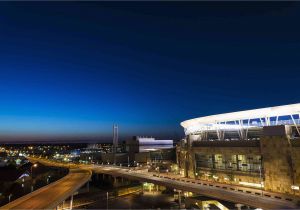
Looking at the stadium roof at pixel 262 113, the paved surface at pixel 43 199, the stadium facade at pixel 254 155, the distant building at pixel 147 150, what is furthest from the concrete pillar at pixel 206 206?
the distant building at pixel 147 150

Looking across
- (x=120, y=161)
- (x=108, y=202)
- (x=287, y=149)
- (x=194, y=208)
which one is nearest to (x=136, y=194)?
(x=108, y=202)

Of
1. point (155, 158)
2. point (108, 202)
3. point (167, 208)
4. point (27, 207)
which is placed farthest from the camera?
point (155, 158)

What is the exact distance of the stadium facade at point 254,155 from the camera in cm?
5297

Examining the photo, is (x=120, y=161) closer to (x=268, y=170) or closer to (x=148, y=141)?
(x=148, y=141)

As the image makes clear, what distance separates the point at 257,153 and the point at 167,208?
24711mm

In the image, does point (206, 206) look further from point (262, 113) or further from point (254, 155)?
point (262, 113)

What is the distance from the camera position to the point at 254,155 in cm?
6134

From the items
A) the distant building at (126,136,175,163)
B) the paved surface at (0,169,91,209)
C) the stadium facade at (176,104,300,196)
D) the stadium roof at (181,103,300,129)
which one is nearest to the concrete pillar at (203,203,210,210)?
the stadium facade at (176,104,300,196)

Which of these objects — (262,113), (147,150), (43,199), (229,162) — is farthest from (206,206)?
(147,150)

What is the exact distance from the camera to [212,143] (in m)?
73.9

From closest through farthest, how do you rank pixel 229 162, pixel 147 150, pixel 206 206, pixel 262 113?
pixel 206 206, pixel 262 113, pixel 229 162, pixel 147 150

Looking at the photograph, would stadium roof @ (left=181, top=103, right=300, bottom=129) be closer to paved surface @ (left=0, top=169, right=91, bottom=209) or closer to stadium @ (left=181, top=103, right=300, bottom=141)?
stadium @ (left=181, top=103, right=300, bottom=141)

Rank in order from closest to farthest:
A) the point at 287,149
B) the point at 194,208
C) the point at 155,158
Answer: the point at 287,149 → the point at 194,208 → the point at 155,158

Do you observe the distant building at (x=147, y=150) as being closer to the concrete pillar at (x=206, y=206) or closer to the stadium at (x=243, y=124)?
the stadium at (x=243, y=124)
